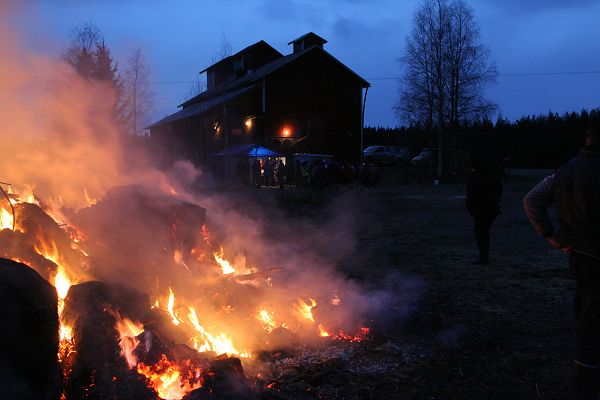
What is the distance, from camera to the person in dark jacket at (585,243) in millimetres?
2973

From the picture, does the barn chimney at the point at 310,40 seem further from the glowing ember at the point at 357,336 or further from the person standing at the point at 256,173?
the glowing ember at the point at 357,336

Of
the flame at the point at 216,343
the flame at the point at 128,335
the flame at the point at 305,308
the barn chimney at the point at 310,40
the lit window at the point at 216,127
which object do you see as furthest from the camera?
the barn chimney at the point at 310,40

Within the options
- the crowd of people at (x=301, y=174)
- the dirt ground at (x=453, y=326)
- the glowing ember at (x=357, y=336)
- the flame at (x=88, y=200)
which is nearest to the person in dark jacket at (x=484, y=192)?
the dirt ground at (x=453, y=326)

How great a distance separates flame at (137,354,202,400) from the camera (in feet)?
11.3

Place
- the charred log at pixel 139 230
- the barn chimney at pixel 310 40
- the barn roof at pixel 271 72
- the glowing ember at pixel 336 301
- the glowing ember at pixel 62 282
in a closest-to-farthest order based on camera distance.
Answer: the glowing ember at pixel 62 282 → the charred log at pixel 139 230 → the glowing ember at pixel 336 301 → the barn roof at pixel 271 72 → the barn chimney at pixel 310 40

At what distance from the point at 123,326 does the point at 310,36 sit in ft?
105

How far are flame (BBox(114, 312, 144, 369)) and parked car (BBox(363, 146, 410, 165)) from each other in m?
33.1

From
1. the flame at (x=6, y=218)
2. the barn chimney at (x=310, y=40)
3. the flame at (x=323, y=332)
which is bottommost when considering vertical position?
the flame at (x=323, y=332)

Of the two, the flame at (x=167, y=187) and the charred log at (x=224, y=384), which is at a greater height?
the flame at (x=167, y=187)

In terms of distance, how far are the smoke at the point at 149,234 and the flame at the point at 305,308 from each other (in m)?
0.02

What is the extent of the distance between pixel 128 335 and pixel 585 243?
3.64m

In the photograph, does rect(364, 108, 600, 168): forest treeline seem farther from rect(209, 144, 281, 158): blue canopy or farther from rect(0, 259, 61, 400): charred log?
rect(0, 259, 61, 400): charred log

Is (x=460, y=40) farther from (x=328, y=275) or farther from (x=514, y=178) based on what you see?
(x=328, y=275)

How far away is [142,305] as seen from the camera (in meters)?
4.29
